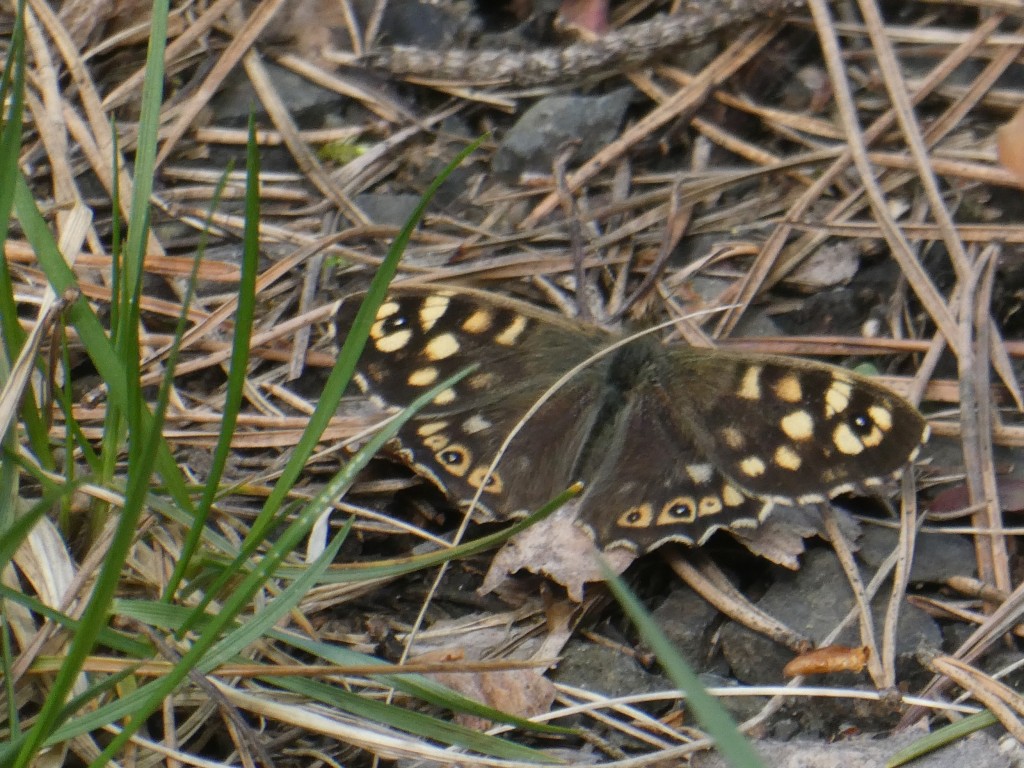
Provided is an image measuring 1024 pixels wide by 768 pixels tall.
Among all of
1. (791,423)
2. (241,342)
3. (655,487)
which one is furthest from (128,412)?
(791,423)

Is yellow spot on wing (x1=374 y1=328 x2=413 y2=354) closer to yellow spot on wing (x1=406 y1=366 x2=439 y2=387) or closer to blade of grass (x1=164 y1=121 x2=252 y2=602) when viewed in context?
yellow spot on wing (x1=406 y1=366 x2=439 y2=387)

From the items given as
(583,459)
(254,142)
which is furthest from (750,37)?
(254,142)

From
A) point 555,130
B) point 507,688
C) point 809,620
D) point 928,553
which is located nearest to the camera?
point 507,688

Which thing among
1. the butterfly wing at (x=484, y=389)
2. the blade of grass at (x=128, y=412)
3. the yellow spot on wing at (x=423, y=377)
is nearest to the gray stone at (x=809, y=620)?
the butterfly wing at (x=484, y=389)

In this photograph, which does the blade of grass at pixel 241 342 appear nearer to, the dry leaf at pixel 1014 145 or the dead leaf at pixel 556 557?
the dead leaf at pixel 556 557

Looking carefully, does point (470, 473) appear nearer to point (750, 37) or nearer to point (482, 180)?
point (482, 180)

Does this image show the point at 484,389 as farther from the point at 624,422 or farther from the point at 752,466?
the point at 752,466
